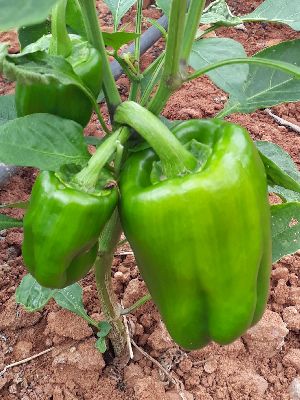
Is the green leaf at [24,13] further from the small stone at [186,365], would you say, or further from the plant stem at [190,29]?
the small stone at [186,365]

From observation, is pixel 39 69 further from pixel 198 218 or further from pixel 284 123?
pixel 284 123

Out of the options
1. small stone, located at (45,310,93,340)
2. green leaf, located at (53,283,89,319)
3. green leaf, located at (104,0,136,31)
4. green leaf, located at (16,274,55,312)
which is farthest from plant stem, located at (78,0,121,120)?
small stone, located at (45,310,93,340)

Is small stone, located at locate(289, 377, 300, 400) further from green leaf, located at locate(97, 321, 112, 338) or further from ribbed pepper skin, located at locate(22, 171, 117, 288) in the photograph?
ribbed pepper skin, located at locate(22, 171, 117, 288)

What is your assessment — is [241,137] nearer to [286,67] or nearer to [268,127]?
[286,67]

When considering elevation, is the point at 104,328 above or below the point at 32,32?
below

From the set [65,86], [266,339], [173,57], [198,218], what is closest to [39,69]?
[65,86]
